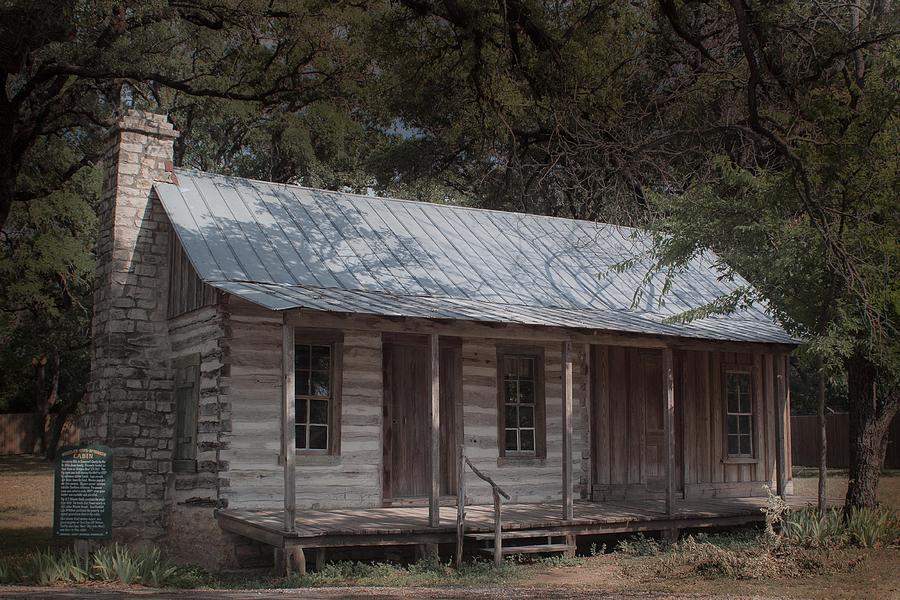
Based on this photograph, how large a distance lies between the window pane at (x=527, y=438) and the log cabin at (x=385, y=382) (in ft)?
0.10

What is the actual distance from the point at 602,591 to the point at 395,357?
5.68 meters

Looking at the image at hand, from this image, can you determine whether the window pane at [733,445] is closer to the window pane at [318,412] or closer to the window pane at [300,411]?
the window pane at [318,412]

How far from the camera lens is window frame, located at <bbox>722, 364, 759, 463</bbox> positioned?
59.6ft

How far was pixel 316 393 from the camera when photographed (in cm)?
1457

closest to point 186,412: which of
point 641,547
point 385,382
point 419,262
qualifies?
point 385,382

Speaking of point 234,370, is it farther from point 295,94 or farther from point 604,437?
point 295,94

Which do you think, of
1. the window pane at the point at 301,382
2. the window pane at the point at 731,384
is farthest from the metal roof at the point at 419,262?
the window pane at the point at 301,382

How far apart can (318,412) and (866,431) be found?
7.76 m

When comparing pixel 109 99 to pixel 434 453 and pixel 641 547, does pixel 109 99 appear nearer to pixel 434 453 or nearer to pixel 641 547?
pixel 434 453

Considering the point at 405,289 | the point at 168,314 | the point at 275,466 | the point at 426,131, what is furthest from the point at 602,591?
the point at 426,131

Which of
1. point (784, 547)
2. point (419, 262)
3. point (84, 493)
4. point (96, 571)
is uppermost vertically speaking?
point (419, 262)

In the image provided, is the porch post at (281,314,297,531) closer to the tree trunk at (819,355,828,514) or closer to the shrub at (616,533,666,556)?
the shrub at (616,533,666,556)

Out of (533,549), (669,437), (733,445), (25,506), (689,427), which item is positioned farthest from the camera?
(25,506)

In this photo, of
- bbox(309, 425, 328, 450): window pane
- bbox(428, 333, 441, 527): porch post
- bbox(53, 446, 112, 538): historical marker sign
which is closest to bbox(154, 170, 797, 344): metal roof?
bbox(428, 333, 441, 527): porch post
